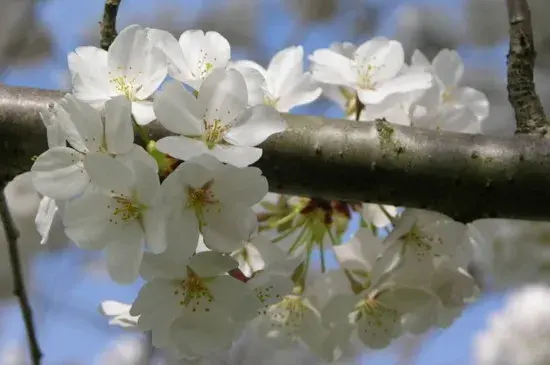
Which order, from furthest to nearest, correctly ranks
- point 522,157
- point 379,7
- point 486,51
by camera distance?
point 486,51 → point 379,7 → point 522,157

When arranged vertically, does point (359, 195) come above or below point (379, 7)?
above

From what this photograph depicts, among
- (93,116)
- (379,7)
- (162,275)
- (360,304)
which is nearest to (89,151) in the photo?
(93,116)

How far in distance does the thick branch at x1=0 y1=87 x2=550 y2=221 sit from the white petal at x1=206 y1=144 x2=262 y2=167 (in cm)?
14

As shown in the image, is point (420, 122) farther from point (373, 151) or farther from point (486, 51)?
point (486, 51)

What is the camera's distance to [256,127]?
0.69 meters

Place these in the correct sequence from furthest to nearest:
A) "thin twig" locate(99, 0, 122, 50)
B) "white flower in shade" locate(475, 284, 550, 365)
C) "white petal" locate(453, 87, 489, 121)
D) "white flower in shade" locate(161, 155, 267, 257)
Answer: "white flower in shade" locate(475, 284, 550, 365) → "white petal" locate(453, 87, 489, 121) → "thin twig" locate(99, 0, 122, 50) → "white flower in shade" locate(161, 155, 267, 257)

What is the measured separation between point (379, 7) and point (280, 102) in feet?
10.5

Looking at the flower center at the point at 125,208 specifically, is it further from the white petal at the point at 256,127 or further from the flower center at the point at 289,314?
the flower center at the point at 289,314

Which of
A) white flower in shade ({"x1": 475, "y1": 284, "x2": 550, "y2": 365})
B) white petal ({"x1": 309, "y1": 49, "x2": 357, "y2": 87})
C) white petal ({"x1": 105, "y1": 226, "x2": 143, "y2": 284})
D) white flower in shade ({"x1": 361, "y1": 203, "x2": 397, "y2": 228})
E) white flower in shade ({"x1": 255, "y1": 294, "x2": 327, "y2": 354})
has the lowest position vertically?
white flower in shade ({"x1": 475, "y1": 284, "x2": 550, "y2": 365})

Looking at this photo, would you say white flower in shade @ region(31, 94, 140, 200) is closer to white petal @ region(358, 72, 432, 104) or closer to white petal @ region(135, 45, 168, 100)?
white petal @ region(135, 45, 168, 100)

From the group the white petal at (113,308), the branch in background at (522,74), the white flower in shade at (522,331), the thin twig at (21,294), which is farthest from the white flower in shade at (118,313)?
the white flower in shade at (522,331)

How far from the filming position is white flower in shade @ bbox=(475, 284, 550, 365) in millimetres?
2738

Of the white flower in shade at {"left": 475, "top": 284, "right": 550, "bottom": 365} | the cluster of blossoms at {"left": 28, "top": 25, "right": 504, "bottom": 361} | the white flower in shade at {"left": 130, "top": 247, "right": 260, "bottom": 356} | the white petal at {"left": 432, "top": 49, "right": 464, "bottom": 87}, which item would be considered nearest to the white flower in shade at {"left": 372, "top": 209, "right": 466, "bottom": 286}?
the cluster of blossoms at {"left": 28, "top": 25, "right": 504, "bottom": 361}

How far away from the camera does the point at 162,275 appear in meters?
0.67
